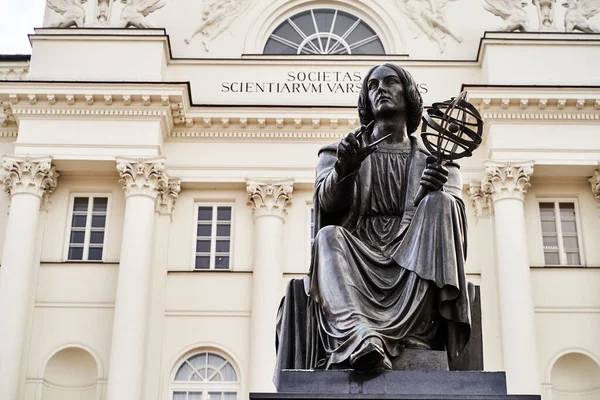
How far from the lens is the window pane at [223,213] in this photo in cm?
2548

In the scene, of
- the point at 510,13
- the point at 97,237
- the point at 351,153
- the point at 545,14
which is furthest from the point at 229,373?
the point at 351,153

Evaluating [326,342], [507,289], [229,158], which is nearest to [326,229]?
[326,342]

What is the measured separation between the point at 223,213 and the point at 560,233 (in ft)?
27.5

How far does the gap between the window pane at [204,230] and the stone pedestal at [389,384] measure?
2027 centimetres

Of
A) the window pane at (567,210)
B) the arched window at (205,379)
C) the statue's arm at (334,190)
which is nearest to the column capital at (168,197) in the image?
the arched window at (205,379)

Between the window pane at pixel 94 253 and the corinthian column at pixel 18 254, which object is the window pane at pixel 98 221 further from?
the corinthian column at pixel 18 254

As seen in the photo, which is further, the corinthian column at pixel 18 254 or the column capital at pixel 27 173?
the column capital at pixel 27 173

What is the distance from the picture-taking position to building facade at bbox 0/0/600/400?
23.6 m

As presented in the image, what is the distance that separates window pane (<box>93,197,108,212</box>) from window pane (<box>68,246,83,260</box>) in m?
1.10

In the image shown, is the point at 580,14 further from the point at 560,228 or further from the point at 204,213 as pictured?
the point at 204,213

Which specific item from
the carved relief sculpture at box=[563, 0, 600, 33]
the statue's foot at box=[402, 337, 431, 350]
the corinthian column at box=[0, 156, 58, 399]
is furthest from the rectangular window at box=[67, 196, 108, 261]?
the statue's foot at box=[402, 337, 431, 350]

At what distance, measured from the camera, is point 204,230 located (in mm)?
25359

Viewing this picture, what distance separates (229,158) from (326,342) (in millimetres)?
20126

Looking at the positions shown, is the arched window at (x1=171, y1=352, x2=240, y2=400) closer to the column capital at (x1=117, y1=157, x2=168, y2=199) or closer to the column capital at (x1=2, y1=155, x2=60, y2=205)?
the column capital at (x1=117, y1=157, x2=168, y2=199)
